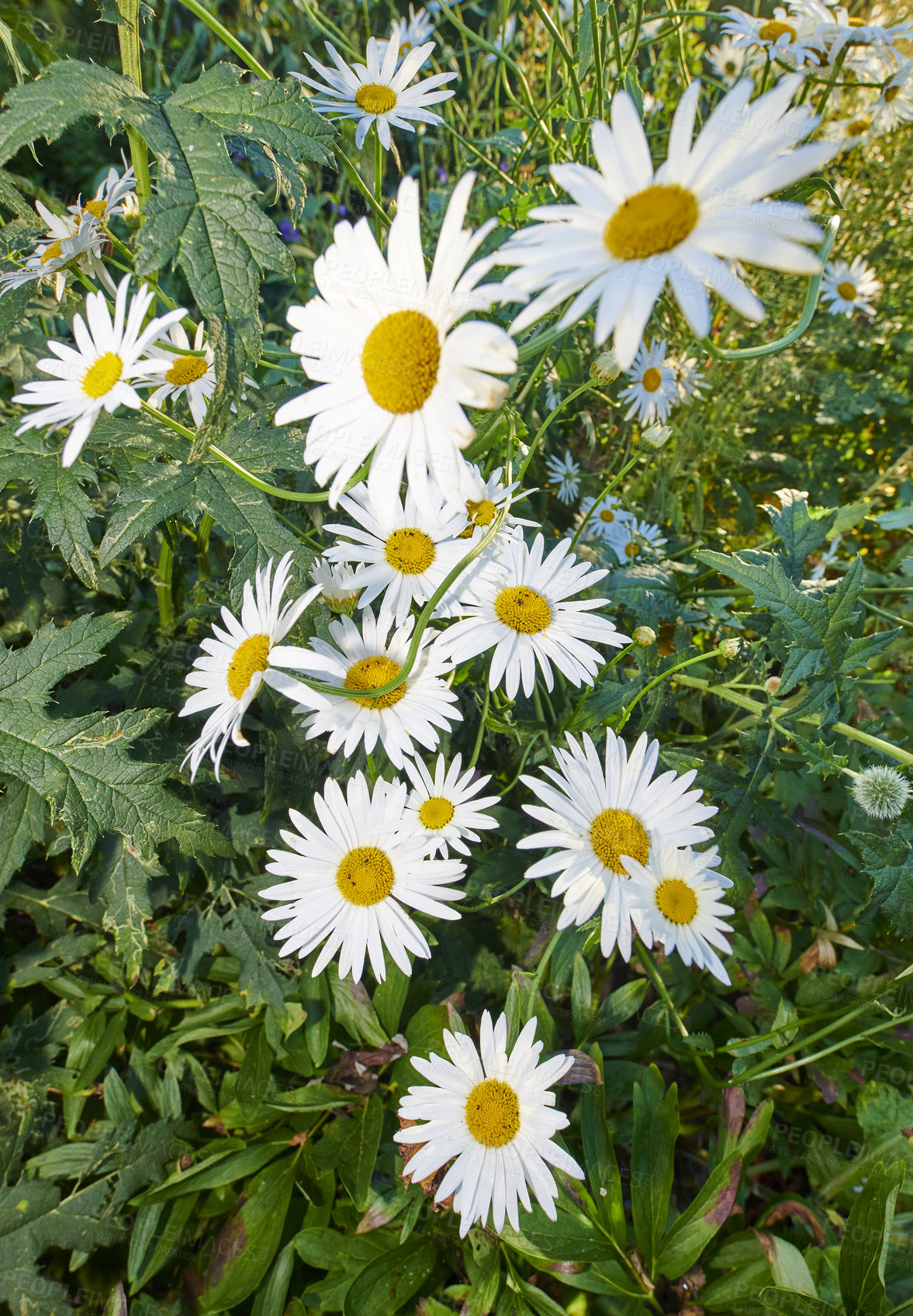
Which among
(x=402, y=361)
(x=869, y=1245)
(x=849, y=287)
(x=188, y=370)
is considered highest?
(x=849, y=287)

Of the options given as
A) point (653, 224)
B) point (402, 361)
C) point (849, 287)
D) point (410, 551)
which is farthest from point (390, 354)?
point (849, 287)

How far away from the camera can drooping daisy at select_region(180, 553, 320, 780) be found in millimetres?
810

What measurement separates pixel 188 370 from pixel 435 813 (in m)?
0.70

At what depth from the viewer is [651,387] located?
1.75m

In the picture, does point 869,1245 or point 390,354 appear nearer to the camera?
point 390,354

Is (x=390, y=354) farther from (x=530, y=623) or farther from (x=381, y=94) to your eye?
(x=381, y=94)

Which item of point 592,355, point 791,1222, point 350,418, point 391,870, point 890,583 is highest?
point 592,355

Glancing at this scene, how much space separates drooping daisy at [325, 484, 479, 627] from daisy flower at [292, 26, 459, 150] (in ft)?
1.69

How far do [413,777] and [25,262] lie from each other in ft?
2.73

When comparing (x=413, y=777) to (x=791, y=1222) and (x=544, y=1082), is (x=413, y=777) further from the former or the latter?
(x=791, y=1222)

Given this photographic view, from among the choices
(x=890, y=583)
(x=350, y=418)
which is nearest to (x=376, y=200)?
(x=350, y=418)

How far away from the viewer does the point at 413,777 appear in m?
0.90

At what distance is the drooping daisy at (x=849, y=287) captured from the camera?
7.09 feet

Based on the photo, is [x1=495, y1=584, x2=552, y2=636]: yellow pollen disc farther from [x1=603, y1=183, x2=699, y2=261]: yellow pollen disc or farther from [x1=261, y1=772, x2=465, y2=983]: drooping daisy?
[x1=603, y1=183, x2=699, y2=261]: yellow pollen disc
